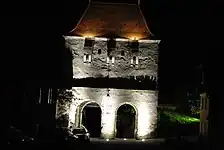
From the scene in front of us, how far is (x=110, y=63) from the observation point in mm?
49656

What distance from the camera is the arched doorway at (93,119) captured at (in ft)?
165

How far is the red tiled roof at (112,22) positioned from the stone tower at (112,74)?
0.29ft

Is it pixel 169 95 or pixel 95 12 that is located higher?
pixel 95 12

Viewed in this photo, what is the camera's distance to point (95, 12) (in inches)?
2040

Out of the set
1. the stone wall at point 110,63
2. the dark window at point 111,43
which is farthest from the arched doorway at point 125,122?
the dark window at point 111,43

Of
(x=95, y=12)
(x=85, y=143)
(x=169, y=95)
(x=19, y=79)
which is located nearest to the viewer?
(x=19, y=79)

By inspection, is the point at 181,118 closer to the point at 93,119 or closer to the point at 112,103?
the point at 112,103

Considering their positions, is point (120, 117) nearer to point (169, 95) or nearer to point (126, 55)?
point (126, 55)

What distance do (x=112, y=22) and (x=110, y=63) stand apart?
4027mm

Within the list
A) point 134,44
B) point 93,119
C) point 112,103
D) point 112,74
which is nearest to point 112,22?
point 134,44

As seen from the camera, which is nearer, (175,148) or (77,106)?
(175,148)

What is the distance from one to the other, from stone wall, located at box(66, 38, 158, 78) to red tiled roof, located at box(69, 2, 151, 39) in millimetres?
953

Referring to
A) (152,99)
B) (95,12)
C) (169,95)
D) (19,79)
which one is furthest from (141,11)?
(19,79)

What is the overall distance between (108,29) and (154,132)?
1016cm
